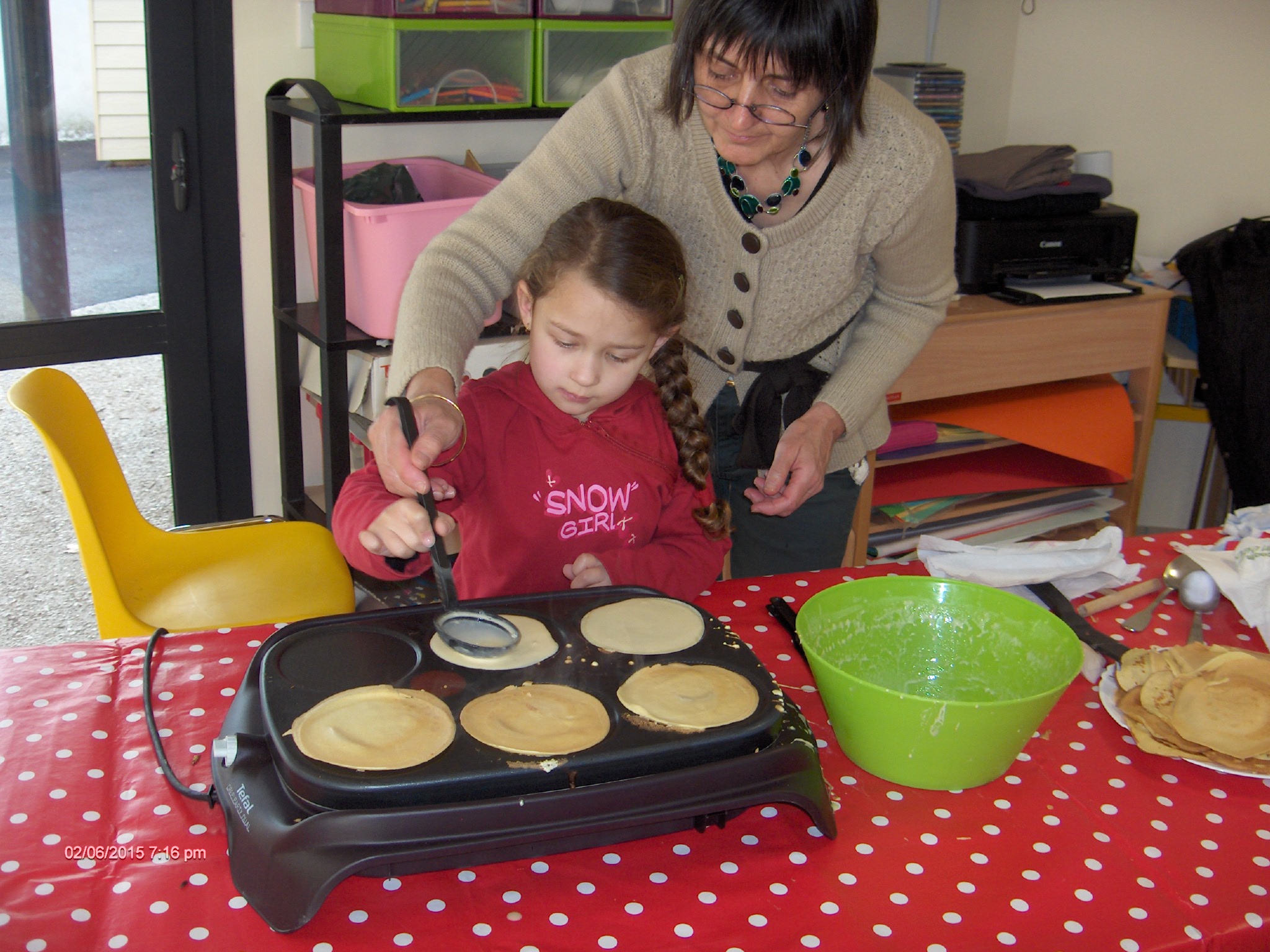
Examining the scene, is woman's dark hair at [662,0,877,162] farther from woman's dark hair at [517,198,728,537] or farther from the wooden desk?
the wooden desk

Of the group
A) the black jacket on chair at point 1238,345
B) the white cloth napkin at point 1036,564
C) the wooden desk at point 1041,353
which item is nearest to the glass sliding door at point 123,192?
the wooden desk at point 1041,353

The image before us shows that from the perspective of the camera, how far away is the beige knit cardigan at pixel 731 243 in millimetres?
1274

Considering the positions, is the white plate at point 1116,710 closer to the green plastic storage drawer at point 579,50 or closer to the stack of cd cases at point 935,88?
the green plastic storage drawer at point 579,50

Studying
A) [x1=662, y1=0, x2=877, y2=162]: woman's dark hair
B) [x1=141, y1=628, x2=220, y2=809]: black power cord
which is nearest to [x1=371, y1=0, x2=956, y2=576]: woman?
[x1=662, y1=0, x2=877, y2=162]: woman's dark hair

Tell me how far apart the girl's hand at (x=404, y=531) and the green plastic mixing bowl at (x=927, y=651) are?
1.08ft

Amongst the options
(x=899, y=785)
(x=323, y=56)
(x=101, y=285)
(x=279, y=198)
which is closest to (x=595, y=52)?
(x=323, y=56)

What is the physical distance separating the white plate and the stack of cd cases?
178 cm

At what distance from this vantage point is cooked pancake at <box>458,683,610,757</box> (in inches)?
31.8

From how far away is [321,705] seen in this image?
0.83 m

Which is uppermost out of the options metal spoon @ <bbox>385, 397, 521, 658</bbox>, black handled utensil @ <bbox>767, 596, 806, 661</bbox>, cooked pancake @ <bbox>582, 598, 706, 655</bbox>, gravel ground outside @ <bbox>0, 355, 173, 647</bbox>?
metal spoon @ <bbox>385, 397, 521, 658</bbox>

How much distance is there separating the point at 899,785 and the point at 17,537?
85.0 inches

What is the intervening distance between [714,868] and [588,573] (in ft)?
1.30

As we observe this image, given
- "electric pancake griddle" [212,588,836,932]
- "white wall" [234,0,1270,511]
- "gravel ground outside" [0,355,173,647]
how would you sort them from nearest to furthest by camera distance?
"electric pancake griddle" [212,588,836,932]
"gravel ground outside" [0,355,173,647]
"white wall" [234,0,1270,511]

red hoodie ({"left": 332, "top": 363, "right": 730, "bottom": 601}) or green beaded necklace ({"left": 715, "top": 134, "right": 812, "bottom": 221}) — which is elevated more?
green beaded necklace ({"left": 715, "top": 134, "right": 812, "bottom": 221})
